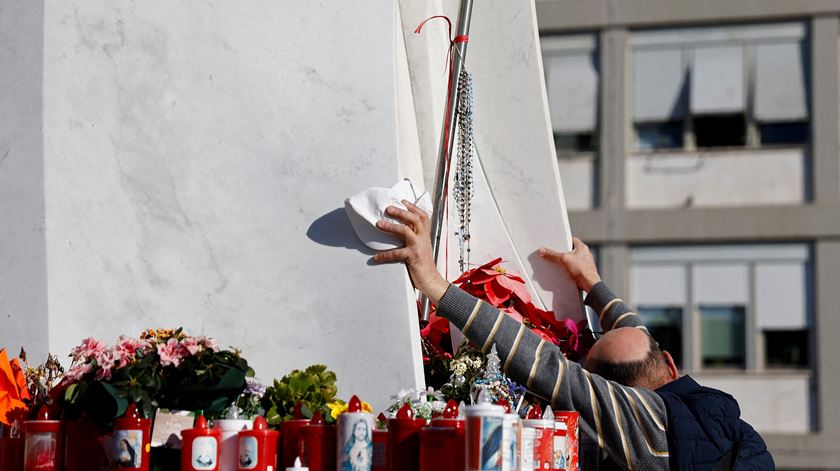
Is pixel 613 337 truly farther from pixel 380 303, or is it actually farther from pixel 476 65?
pixel 476 65

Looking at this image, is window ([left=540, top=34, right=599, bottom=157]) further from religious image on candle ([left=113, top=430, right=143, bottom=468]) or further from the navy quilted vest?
religious image on candle ([left=113, top=430, right=143, bottom=468])

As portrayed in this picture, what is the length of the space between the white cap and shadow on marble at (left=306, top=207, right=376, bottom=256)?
3 centimetres

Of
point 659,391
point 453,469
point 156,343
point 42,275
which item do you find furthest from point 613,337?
point 42,275

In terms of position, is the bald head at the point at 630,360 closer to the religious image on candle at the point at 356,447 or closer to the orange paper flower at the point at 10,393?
the religious image on candle at the point at 356,447

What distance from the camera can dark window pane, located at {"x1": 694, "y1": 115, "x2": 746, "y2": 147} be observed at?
12.7 metres

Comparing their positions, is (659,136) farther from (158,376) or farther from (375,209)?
(158,376)

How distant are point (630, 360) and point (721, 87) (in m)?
9.53

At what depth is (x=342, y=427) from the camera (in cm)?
279

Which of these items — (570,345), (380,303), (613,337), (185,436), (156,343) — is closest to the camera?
(185,436)

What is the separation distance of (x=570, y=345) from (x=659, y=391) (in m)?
0.56

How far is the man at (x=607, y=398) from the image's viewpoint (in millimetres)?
3354

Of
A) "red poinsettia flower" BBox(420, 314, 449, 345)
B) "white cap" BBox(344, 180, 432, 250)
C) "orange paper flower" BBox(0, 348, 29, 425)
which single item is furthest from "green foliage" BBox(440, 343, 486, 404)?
"orange paper flower" BBox(0, 348, 29, 425)

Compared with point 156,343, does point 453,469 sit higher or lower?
lower

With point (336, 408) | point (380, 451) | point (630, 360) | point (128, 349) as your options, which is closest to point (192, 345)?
point (128, 349)
